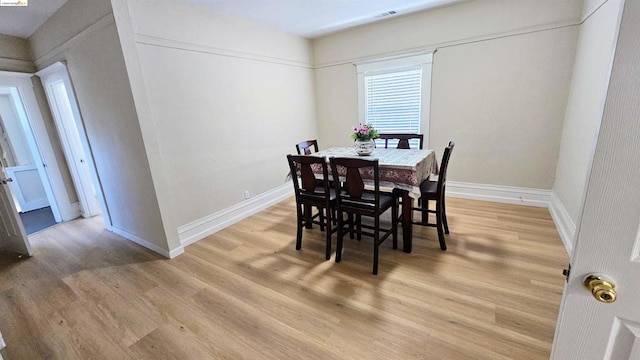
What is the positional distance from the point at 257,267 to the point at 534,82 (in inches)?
153

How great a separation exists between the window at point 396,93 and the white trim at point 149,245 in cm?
340

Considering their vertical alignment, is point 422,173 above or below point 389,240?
above

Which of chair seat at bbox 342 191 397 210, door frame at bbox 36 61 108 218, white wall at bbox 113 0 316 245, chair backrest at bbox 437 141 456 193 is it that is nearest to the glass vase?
chair seat at bbox 342 191 397 210

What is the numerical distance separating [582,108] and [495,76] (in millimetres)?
1091

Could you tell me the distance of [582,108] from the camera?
8.46 feet

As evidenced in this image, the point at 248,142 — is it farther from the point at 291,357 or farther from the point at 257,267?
the point at 291,357

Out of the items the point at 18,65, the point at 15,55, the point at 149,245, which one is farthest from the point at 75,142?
the point at 149,245

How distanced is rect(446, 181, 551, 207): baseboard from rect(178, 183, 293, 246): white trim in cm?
274

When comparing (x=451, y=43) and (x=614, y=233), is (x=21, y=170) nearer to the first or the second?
(x=614, y=233)

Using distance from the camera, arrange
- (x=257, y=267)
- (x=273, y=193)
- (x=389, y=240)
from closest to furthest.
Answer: (x=257, y=267) < (x=389, y=240) < (x=273, y=193)

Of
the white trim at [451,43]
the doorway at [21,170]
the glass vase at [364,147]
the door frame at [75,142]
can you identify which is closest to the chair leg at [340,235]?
the glass vase at [364,147]

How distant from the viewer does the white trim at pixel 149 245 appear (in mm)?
2783

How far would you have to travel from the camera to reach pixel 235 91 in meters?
3.47

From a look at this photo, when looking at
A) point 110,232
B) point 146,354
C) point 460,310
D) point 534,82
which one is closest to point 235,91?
point 110,232
